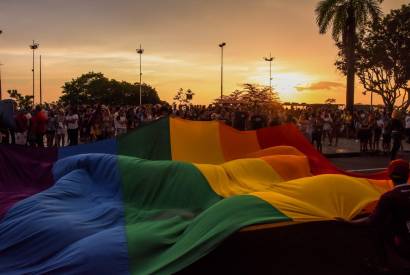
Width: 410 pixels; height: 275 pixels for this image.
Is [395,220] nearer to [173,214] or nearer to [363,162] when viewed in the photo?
[173,214]

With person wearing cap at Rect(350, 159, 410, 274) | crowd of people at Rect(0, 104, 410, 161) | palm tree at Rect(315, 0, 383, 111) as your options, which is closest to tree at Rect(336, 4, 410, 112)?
palm tree at Rect(315, 0, 383, 111)

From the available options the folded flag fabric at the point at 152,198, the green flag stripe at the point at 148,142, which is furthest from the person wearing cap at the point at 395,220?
the green flag stripe at the point at 148,142

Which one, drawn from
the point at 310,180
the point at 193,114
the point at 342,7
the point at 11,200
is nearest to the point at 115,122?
the point at 193,114

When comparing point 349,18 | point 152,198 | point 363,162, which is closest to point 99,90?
point 349,18

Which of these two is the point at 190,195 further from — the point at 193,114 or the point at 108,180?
the point at 193,114

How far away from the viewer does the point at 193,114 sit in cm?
2630

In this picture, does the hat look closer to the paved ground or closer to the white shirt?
the paved ground

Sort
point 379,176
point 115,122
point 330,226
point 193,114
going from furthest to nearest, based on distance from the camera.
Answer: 1. point 193,114
2. point 115,122
3. point 379,176
4. point 330,226

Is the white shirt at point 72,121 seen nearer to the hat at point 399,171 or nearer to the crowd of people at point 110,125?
the crowd of people at point 110,125

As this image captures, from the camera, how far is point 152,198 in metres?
6.61

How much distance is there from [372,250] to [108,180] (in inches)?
141

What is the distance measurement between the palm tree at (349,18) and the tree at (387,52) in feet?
2.64

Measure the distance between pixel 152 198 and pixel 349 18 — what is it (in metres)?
27.1

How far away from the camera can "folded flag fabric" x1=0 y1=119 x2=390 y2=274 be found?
4.75 meters
